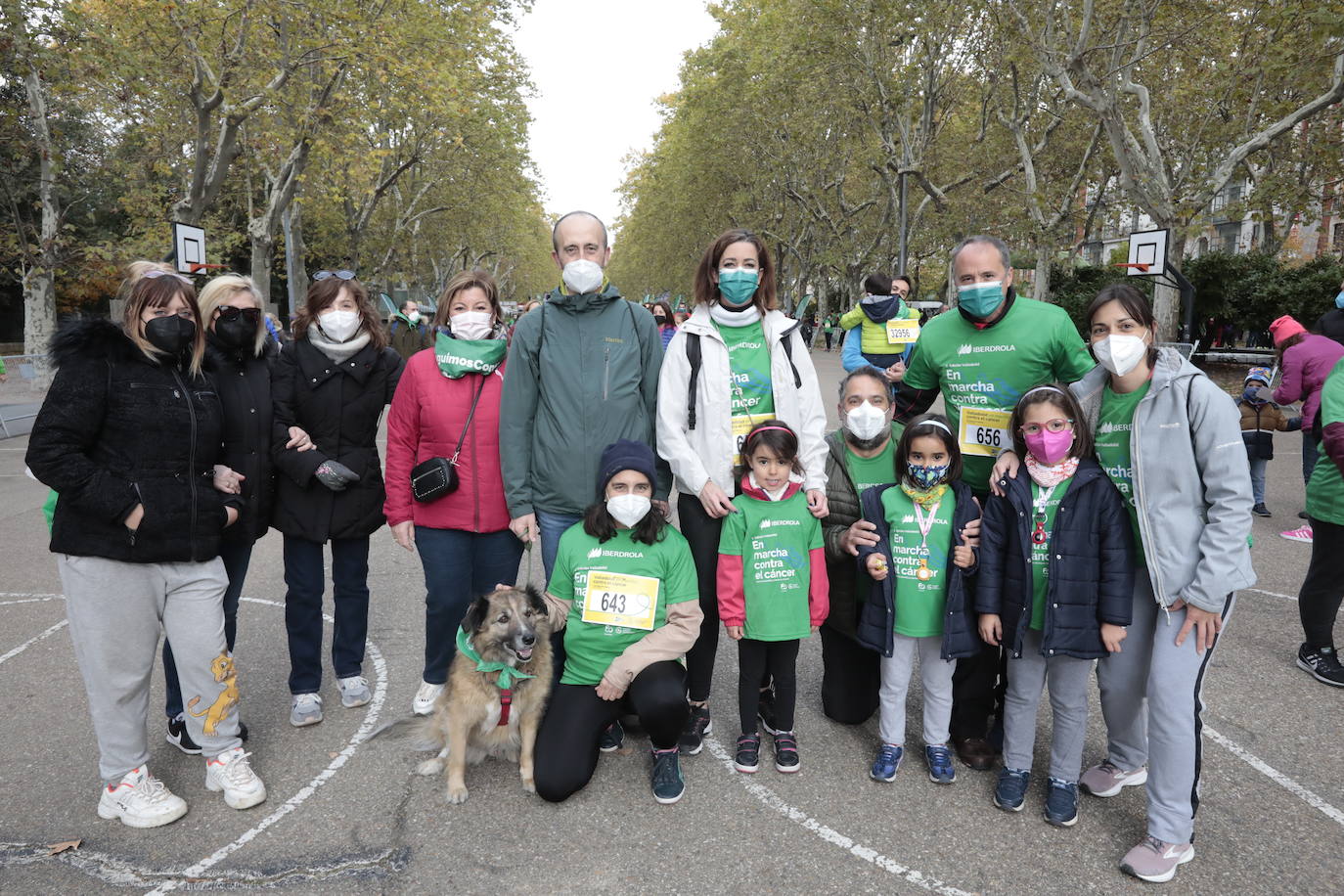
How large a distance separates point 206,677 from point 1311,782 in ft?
16.4

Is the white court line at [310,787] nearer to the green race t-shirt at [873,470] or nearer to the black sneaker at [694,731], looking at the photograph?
the black sneaker at [694,731]

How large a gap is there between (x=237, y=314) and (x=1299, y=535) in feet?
30.5

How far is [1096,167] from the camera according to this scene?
2647 cm

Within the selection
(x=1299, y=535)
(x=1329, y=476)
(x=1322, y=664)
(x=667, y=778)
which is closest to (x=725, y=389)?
(x=667, y=778)

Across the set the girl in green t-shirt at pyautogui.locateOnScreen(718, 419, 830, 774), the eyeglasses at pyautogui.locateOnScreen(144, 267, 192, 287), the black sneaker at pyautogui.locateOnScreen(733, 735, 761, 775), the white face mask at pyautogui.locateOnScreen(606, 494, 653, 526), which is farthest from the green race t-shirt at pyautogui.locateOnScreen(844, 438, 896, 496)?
the eyeglasses at pyautogui.locateOnScreen(144, 267, 192, 287)

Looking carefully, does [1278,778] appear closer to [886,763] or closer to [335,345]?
[886,763]

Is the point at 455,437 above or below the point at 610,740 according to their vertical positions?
above

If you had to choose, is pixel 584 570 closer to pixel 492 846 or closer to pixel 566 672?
pixel 566 672

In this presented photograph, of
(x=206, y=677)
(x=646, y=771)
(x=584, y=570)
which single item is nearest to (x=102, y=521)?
(x=206, y=677)

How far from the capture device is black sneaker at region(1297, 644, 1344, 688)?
482 centimetres

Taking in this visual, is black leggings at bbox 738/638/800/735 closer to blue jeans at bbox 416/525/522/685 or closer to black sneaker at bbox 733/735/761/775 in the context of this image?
black sneaker at bbox 733/735/761/775

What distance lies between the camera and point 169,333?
3.37 metres

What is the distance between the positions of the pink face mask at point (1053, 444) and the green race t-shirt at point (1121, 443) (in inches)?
6.4

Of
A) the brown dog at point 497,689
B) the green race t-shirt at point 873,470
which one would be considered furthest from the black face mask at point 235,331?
the green race t-shirt at point 873,470
